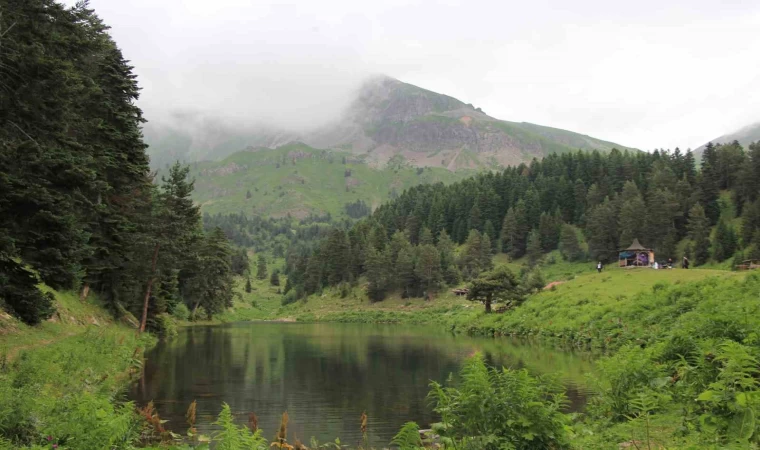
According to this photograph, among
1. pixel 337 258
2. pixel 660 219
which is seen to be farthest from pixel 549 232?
pixel 337 258

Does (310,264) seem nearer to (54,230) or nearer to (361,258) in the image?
(361,258)

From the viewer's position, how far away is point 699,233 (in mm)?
104250

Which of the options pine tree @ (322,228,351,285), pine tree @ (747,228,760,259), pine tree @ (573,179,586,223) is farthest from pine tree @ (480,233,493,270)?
pine tree @ (747,228,760,259)

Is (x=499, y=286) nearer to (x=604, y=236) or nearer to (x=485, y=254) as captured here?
(x=604, y=236)

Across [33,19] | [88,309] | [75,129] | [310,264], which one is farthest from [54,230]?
[310,264]

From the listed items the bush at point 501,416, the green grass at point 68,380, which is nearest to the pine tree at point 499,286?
the green grass at point 68,380

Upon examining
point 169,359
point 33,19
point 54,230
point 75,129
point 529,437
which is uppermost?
point 33,19

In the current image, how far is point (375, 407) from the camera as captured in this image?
22969 mm

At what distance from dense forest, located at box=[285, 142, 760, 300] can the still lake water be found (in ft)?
243

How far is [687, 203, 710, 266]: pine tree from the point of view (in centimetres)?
10138

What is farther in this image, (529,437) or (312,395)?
(312,395)

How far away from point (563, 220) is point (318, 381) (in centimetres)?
12937

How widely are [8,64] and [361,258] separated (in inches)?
5001

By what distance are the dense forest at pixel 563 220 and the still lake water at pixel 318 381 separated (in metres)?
73.9
